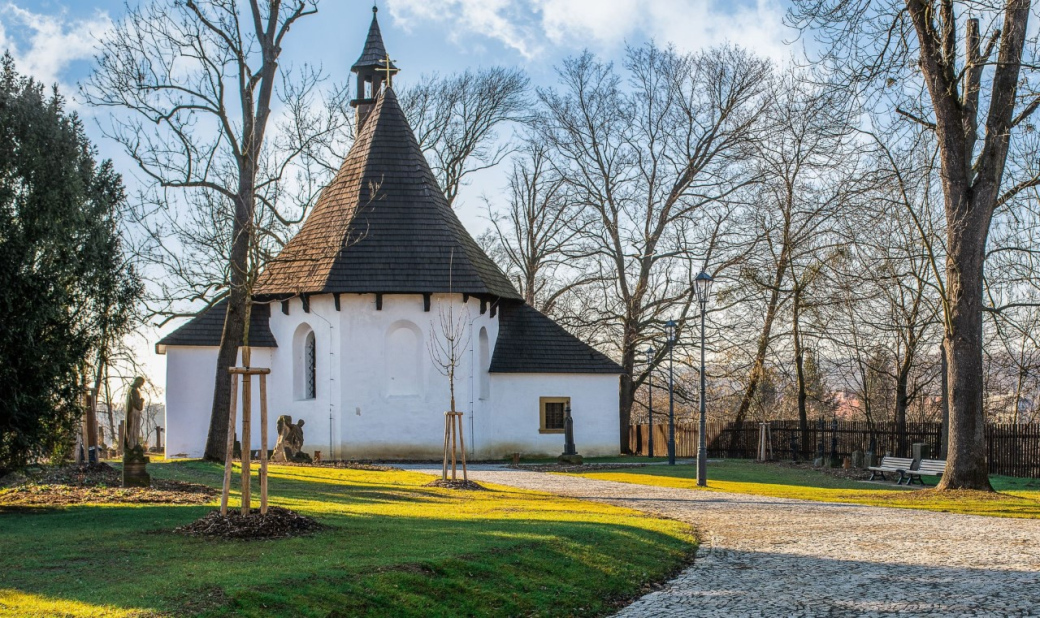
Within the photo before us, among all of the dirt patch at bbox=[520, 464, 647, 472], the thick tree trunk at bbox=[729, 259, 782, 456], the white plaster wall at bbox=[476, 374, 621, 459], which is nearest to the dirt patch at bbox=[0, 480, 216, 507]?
the dirt patch at bbox=[520, 464, 647, 472]

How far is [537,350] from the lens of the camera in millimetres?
31719

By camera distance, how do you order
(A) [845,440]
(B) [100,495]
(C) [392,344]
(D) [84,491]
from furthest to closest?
(A) [845,440] → (C) [392,344] → (D) [84,491] → (B) [100,495]

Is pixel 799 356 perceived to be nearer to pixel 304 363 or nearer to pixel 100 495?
pixel 304 363

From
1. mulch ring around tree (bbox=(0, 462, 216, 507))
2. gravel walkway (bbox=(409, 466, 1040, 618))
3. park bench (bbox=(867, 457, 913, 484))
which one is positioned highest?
mulch ring around tree (bbox=(0, 462, 216, 507))

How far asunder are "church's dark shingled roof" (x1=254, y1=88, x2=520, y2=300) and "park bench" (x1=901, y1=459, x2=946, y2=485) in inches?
487

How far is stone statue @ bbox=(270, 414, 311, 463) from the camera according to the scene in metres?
26.8

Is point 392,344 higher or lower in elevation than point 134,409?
higher

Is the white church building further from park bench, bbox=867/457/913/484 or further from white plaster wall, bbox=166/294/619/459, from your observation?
park bench, bbox=867/457/913/484

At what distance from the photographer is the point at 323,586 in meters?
8.09

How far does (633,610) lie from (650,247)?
102 feet

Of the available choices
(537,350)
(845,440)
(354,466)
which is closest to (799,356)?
(845,440)

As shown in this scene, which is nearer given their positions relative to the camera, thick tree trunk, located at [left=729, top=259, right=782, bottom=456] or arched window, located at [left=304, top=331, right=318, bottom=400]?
arched window, located at [left=304, top=331, right=318, bottom=400]

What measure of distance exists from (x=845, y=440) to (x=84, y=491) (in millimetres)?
22126

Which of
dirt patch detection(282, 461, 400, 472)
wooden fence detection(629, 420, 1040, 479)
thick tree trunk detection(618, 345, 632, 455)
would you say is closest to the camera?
dirt patch detection(282, 461, 400, 472)
